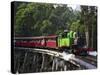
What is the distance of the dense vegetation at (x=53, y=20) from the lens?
178 centimetres

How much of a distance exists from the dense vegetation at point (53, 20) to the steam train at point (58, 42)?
0.13 feet

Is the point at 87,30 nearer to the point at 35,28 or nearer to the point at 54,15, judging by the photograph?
the point at 54,15

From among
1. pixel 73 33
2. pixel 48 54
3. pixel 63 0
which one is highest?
pixel 63 0

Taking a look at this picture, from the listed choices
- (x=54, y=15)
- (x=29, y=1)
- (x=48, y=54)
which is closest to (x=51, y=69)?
(x=48, y=54)

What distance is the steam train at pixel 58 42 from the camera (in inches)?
70.6

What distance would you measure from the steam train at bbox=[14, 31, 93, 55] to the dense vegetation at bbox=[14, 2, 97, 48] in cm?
4

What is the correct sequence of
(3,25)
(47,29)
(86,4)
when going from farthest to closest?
1. (86,4)
2. (47,29)
3. (3,25)

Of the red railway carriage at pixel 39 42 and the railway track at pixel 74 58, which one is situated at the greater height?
the red railway carriage at pixel 39 42

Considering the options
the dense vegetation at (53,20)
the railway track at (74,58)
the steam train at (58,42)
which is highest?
the dense vegetation at (53,20)

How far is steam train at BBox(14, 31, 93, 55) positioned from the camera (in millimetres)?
1792

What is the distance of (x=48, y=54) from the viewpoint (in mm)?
1870

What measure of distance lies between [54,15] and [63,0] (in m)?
0.16

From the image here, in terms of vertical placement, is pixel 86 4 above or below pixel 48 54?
above

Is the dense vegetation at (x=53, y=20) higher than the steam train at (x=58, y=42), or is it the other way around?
the dense vegetation at (x=53, y=20)
